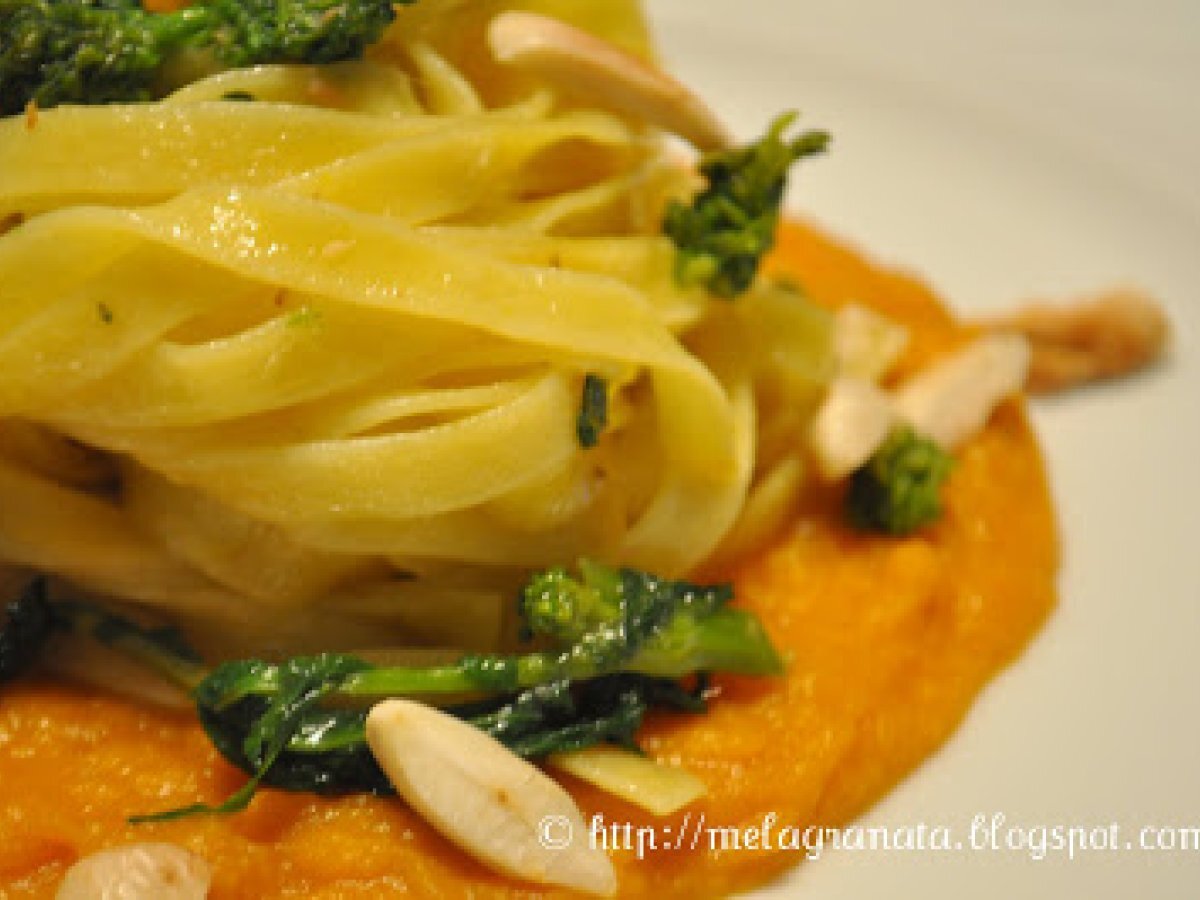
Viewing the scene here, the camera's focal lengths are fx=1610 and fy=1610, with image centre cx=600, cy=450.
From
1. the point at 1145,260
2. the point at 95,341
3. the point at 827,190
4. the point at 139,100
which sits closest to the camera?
the point at 95,341

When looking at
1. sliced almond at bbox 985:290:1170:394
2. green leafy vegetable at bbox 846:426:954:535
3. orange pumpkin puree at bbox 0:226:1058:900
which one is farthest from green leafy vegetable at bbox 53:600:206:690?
sliced almond at bbox 985:290:1170:394

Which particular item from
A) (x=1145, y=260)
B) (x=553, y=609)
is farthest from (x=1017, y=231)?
(x=553, y=609)

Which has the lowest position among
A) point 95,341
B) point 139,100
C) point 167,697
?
point 167,697

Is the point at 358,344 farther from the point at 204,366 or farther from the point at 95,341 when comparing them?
the point at 95,341

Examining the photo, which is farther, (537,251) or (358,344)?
(537,251)

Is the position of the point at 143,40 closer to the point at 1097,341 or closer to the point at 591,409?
the point at 591,409

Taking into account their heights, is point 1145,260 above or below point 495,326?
below

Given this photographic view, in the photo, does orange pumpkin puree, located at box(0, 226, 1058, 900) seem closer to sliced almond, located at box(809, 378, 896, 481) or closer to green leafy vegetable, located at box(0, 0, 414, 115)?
sliced almond, located at box(809, 378, 896, 481)
